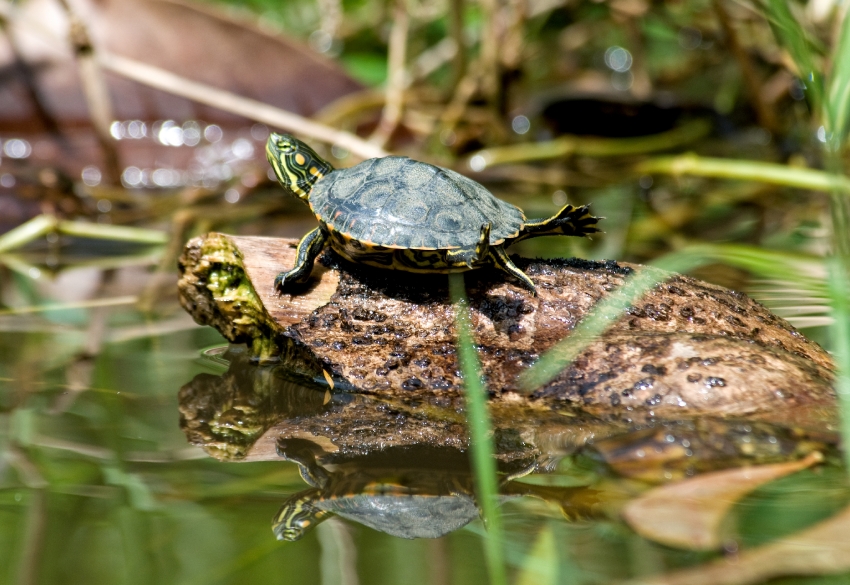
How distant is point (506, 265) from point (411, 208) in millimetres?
336

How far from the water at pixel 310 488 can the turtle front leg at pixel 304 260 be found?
0.33 metres

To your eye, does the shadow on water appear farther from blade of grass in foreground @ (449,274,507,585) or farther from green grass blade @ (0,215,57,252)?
green grass blade @ (0,215,57,252)

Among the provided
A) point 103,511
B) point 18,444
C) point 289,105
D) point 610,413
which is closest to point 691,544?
point 610,413

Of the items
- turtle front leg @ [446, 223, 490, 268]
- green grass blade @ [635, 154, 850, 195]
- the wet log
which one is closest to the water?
the wet log

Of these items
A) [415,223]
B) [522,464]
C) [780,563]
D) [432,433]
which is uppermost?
[415,223]

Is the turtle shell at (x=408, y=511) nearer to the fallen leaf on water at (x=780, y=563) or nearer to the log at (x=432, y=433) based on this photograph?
the log at (x=432, y=433)

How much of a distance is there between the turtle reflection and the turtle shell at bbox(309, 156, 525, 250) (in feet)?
2.16

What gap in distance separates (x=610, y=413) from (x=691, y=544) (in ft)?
2.19

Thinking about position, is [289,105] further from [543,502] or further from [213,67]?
[543,502]

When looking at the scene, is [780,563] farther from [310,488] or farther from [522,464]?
[310,488]

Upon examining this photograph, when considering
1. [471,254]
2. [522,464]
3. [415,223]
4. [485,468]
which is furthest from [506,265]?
[485,468]

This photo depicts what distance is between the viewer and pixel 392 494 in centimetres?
185

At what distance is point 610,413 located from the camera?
2.21 m

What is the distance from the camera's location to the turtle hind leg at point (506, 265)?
248 centimetres
